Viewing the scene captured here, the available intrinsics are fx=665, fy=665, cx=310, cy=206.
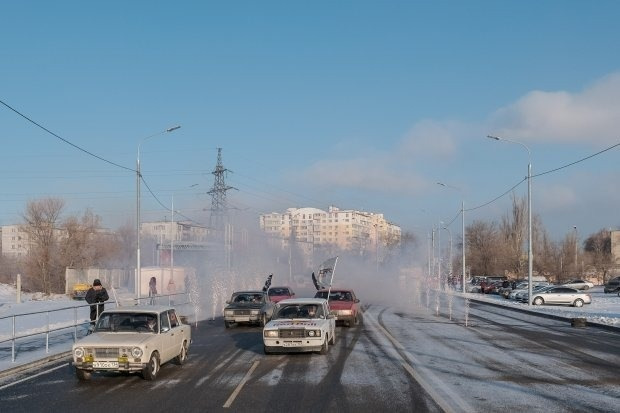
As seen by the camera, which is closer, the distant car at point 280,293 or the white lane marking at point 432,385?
the white lane marking at point 432,385

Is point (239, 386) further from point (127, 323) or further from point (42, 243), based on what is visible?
point (42, 243)

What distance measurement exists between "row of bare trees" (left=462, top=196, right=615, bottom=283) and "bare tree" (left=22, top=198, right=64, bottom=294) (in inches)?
2285

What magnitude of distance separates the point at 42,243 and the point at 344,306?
165 feet

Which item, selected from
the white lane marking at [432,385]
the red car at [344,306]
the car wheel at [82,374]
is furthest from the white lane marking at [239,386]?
the red car at [344,306]

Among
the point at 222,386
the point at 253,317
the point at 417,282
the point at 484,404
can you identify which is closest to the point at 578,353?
the point at 484,404

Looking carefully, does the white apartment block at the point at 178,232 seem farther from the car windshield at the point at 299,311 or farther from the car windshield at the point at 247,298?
the car windshield at the point at 299,311

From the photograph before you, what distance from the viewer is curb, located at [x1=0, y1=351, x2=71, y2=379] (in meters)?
13.8

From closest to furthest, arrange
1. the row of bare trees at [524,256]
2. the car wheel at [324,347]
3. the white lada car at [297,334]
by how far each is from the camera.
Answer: the white lada car at [297,334]
the car wheel at [324,347]
the row of bare trees at [524,256]

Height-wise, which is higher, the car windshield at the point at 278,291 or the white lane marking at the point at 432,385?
the car windshield at the point at 278,291

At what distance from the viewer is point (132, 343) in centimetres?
1250

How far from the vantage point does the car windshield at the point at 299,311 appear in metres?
17.6

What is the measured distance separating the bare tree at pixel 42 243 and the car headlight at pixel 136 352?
5847cm

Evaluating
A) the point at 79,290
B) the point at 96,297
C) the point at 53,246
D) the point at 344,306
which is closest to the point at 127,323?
the point at 96,297

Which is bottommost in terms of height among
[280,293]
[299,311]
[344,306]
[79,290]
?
[79,290]
